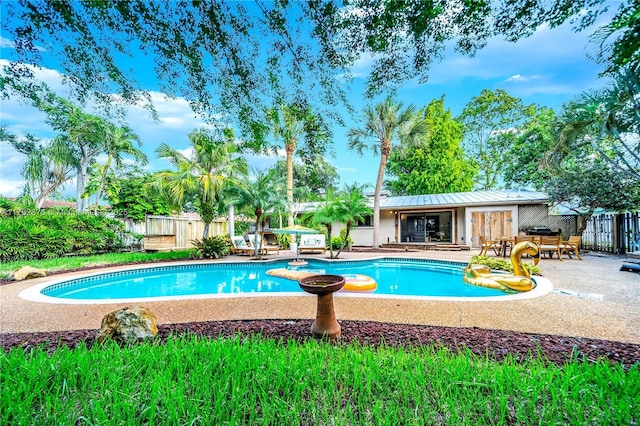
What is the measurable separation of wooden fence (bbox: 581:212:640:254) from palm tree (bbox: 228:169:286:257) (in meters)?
14.4

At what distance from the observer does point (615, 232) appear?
12.0 m

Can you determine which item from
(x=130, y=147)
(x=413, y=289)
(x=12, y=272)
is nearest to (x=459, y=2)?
(x=413, y=289)

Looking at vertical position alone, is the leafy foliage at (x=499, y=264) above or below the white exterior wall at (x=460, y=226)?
below

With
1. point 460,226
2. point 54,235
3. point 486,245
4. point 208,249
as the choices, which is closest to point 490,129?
point 460,226

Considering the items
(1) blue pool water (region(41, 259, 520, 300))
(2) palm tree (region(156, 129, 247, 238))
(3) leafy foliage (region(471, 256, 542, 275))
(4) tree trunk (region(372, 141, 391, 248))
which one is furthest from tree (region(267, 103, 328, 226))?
(4) tree trunk (region(372, 141, 391, 248))

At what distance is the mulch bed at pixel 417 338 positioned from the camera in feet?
9.14

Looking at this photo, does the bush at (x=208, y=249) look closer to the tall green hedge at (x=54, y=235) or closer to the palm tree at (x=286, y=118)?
the tall green hedge at (x=54, y=235)

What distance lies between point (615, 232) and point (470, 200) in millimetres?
5946

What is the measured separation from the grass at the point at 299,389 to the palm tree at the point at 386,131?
46.6ft

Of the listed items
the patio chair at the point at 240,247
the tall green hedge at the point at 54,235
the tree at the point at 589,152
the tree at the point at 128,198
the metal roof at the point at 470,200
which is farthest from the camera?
the tree at the point at 128,198

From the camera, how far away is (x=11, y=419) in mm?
1738

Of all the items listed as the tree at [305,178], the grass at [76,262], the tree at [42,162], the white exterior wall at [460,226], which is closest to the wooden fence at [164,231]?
the grass at [76,262]

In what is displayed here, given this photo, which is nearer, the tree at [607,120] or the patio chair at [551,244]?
the tree at [607,120]

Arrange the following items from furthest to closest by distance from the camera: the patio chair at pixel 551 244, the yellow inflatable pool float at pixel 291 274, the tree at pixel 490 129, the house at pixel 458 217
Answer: the tree at pixel 490 129 → the house at pixel 458 217 → the patio chair at pixel 551 244 → the yellow inflatable pool float at pixel 291 274
